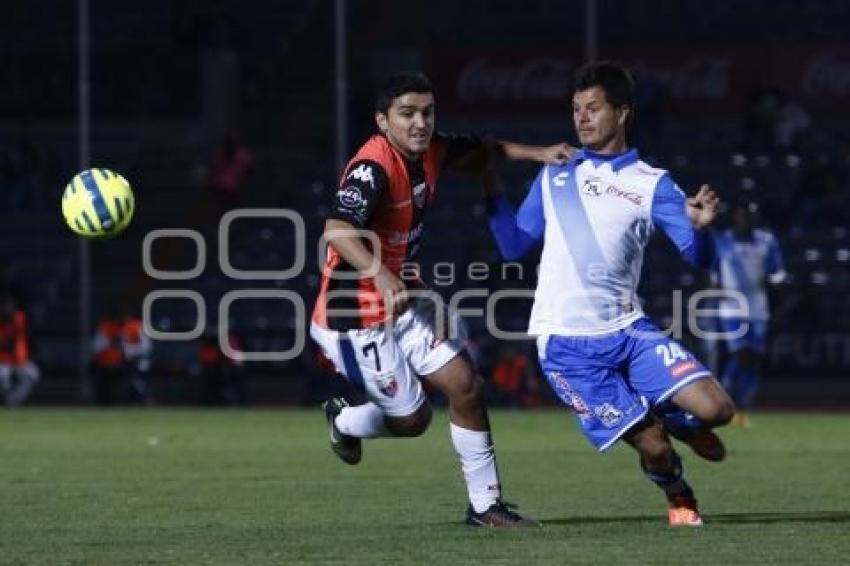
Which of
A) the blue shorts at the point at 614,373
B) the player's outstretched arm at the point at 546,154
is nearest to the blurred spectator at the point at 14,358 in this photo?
the player's outstretched arm at the point at 546,154

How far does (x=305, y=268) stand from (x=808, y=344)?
6717 mm

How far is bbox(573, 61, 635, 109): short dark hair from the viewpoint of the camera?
10.3 meters

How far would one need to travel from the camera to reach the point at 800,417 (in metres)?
22.7

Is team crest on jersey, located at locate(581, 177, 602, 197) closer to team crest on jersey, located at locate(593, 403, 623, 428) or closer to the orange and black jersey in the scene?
the orange and black jersey

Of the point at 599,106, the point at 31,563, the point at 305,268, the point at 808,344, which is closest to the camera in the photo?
the point at 31,563

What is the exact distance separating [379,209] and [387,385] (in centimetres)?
89

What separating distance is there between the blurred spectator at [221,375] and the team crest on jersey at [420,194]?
1582 centimetres

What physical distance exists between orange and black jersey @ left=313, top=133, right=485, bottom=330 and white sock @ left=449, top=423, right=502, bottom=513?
28.2 inches

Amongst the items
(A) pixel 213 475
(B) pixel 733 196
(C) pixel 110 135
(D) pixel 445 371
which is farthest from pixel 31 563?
(C) pixel 110 135

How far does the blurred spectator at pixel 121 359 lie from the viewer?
86.1 feet

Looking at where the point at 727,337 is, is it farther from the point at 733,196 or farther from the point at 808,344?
the point at 733,196

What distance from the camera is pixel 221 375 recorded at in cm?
2648

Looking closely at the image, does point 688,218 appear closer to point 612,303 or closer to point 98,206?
point 612,303

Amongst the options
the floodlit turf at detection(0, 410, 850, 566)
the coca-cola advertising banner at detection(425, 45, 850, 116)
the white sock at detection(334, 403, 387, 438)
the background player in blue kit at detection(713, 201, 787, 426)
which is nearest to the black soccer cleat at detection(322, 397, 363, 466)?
the white sock at detection(334, 403, 387, 438)
